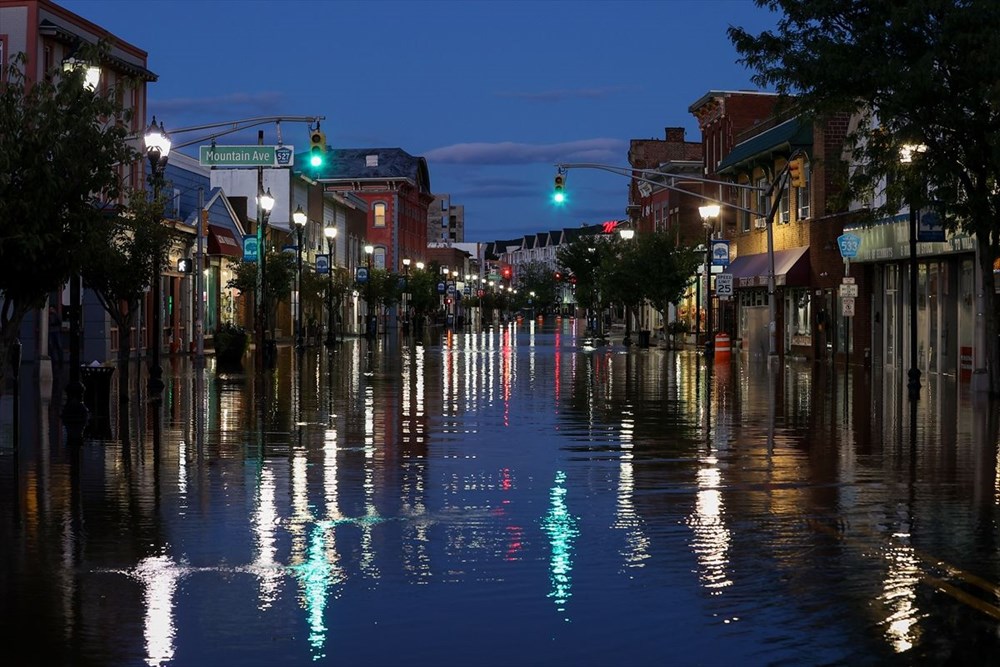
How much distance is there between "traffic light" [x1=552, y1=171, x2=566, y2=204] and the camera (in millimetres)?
45500

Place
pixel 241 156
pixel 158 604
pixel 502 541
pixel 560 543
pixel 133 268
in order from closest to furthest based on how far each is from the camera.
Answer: pixel 158 604 < pixel 560 543 < pixel 502 541 < pixel 133 268 < pixel 241 156

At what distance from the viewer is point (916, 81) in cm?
2633

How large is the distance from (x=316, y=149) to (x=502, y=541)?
22.7 m

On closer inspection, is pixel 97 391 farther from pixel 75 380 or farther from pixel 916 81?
pixel 916 81

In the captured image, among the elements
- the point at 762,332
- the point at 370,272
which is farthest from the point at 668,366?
the point at 370,272

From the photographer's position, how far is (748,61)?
29578mm

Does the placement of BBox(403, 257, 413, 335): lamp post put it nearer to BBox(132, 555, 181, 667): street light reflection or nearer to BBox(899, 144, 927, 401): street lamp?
BBox(899, 144, 927, 401): street lamp

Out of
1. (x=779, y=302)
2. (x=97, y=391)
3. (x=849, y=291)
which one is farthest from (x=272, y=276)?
(x=97, y=391)

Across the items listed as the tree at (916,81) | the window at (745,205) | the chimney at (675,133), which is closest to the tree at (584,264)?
the chimney at (675,133)

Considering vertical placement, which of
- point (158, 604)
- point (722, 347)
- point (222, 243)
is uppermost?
point (222, 243)

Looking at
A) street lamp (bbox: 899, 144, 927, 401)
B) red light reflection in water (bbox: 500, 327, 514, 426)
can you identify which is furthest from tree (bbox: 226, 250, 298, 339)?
street lamp (bbox: 899, 144, 927, 401)

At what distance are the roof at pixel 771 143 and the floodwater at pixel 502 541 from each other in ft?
104

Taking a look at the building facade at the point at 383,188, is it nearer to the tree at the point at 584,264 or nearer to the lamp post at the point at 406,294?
the lamp post at the point at 406,294

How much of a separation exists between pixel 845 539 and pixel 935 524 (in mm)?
1264
